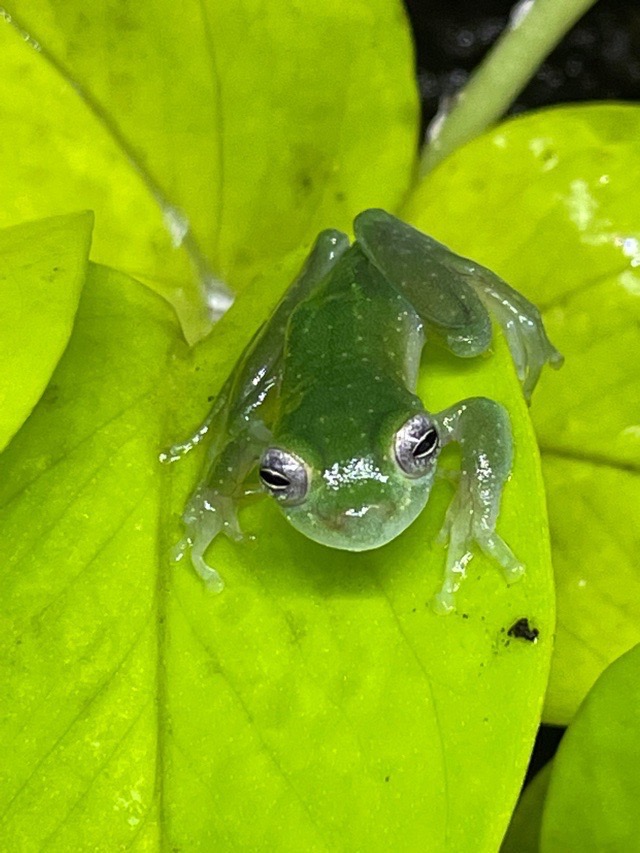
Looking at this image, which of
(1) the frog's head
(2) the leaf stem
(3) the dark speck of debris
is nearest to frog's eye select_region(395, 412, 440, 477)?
(1) the frog's head

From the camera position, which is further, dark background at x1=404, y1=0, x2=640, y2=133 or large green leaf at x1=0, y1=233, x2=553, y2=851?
dark background at x1=404, y1=0, x2=640, y2=133

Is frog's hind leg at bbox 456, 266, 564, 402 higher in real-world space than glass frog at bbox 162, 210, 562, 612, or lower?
lower

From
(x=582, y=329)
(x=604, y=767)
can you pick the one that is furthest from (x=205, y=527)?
(x=582, y=329)

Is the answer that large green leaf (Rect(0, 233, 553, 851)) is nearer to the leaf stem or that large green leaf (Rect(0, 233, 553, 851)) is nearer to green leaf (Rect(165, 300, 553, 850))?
green leaf (Rect(165, 300, 553, 850))

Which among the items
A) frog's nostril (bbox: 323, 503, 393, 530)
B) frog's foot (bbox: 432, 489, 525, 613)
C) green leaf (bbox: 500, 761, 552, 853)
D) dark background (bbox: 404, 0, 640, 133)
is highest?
frog's nostril (bbox: 323, 503, 393, 530)

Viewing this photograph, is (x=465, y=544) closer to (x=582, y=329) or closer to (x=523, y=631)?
(x=523, y=631)
